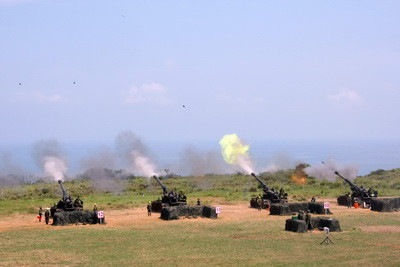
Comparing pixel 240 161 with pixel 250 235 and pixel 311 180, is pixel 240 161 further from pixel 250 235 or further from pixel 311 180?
pixel 250 235

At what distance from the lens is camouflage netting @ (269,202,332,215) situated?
5709 centimetres

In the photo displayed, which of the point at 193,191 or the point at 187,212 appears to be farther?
the point at 193,191

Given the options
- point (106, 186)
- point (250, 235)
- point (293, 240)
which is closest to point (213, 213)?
point (250, 235)

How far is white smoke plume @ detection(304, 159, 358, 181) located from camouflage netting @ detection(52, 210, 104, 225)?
4228 cm

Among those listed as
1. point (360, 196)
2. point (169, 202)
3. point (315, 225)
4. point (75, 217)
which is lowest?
point (315, 225)

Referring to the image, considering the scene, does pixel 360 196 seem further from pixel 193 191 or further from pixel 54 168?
pixel 54 168

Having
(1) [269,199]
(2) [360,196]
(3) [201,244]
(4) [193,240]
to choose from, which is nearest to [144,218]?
(4) [193,240]

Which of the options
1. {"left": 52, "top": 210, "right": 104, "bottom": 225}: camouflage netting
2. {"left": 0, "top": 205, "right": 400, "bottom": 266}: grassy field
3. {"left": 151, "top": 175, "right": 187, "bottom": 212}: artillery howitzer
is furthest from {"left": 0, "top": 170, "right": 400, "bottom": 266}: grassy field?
{"left": 151, "top": 175, "right": 187, "bottom": 212}: artillery howitzer

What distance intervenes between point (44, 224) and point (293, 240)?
68.0 feet

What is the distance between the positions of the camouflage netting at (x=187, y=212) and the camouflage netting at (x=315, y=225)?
10.2m

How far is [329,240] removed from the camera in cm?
4172

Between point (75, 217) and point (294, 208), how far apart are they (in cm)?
1907

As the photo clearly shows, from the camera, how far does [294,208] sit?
188ft

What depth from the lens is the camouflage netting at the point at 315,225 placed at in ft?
150
